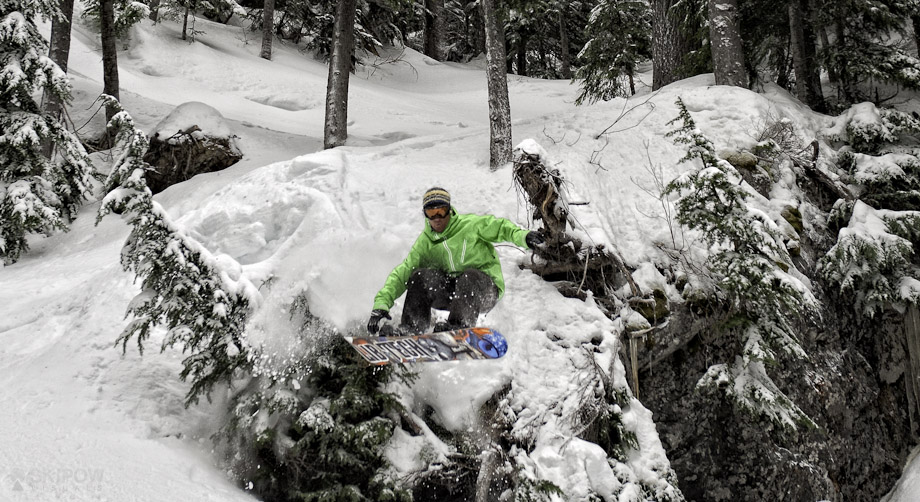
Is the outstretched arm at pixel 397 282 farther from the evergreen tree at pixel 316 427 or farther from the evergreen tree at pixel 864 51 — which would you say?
the evergreen tree at pixel 864 51

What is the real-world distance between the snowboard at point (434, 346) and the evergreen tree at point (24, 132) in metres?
6.23

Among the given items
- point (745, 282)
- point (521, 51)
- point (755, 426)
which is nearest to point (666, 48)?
point (745, 282)

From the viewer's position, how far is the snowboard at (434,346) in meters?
4.81

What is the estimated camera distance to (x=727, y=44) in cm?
1041

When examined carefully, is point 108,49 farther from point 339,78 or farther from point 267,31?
point 267,31

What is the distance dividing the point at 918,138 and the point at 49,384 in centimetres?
1188

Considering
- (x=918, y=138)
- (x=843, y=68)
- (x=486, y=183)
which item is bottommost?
(x=486, y=183)

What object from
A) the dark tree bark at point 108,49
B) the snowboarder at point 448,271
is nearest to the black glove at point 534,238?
the snowboarder at point 448,271

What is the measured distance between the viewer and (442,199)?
5.41 m

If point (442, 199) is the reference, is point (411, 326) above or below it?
below

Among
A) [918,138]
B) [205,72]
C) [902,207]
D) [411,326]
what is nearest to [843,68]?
[918,138]

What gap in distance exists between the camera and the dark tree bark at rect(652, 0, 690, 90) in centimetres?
1244

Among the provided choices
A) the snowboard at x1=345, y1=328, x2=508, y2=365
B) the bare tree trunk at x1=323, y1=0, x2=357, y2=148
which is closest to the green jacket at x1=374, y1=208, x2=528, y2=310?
the snowboard at x1=345, y1=328, x2=508, y2=365

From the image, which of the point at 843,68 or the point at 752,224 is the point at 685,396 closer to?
the point at 752,224
